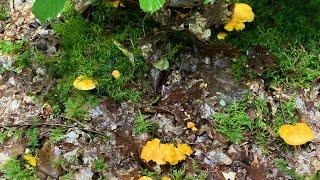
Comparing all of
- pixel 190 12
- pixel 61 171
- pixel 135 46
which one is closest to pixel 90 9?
pixel 135 46

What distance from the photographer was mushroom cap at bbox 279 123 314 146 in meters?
3.71

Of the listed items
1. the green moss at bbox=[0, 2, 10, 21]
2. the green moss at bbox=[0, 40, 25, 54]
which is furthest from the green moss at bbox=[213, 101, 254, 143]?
the green moss at bbox=[0, 2, 10, 21]

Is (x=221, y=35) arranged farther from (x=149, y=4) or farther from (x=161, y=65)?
(x=149, y=4)

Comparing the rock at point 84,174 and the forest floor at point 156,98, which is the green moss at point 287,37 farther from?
the rock at point 84,174

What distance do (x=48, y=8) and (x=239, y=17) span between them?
2238mm

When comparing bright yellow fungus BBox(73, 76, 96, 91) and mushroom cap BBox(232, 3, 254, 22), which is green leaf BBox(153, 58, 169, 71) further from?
mushroom cap BBox(232, 3, 254, 22)

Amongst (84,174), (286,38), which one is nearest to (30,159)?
(84,174)

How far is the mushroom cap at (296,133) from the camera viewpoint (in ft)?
12.2

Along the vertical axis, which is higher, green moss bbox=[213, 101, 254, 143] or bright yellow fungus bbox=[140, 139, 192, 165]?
green moss bbox=[213, 101, 254, 143]

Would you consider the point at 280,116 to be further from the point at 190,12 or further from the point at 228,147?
the point at 190,12

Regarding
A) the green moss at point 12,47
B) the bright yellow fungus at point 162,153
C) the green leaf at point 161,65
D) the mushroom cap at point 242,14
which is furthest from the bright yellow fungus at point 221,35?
the green moss at point 12,47

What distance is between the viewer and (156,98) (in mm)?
4234

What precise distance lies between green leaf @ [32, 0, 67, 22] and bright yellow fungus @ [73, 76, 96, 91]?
5.10ft

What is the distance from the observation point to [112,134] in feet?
13.2
